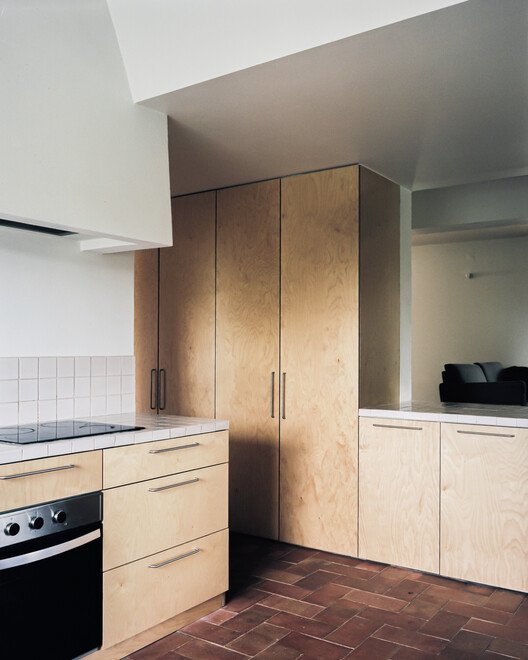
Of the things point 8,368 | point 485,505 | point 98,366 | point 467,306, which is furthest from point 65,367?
point 467,306

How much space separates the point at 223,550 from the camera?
290 cm

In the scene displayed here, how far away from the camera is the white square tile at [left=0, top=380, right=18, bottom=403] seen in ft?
8.63

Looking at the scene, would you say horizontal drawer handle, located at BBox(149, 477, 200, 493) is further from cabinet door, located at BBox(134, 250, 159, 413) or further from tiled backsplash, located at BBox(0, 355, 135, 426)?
cabinet door, located at BBox(134, 250, 159, 413)

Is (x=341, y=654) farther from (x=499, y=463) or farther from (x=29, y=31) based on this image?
(x=29, y=31)

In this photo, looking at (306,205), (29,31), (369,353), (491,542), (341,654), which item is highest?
(29,31)

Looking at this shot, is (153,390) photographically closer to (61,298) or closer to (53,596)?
(61,298)

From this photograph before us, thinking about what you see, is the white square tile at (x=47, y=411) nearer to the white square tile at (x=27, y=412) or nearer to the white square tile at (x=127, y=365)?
the white square tile at (x=27, y=412)

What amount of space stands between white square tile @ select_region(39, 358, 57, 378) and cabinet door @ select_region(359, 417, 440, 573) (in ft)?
5.66

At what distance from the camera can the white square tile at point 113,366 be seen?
3127 mm

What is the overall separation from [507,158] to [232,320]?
6.23 feet

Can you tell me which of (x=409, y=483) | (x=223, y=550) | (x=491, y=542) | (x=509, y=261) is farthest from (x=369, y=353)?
(x=509, y=261)

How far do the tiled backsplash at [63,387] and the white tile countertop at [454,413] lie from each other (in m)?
1.37

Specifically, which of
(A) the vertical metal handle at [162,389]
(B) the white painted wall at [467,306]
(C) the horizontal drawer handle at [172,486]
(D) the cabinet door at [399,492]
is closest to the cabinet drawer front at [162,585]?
(C) the horizontal drawer handle at [172,486]

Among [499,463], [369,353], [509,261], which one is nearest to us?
[499,463]
